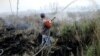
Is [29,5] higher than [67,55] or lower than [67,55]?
higher

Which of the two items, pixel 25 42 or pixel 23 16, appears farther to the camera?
pixel 23 16

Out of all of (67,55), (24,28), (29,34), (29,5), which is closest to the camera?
(67,55)

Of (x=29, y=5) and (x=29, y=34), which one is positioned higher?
(x=29, y=5)

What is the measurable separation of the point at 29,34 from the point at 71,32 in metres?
1.10

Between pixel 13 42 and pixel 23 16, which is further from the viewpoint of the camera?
pixel 23 16

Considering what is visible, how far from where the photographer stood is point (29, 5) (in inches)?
261

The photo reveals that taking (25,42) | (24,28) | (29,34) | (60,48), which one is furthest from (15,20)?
(60,48)

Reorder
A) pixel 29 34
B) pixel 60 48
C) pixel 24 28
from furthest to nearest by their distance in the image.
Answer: pixel 24 28
pixel 29 34
pixel 60 48

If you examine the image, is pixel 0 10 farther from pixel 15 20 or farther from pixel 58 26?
pixel 58 26

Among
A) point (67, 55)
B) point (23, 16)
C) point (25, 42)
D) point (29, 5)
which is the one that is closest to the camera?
point (67, 55)

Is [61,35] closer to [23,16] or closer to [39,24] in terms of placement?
[39,24]

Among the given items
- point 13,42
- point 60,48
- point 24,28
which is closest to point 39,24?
point 24,28

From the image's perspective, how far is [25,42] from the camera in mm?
4703

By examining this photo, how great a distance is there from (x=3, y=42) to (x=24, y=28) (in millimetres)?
716
